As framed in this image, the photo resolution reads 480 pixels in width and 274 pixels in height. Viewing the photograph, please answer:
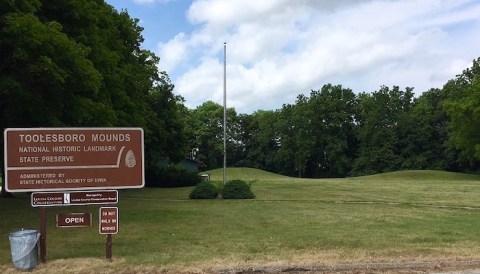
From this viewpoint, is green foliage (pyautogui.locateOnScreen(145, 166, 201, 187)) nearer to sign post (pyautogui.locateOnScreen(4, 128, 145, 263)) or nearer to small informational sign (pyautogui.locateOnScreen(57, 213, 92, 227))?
sign post (pyautogui.locateOnScreen(4, 128, 145, 263))

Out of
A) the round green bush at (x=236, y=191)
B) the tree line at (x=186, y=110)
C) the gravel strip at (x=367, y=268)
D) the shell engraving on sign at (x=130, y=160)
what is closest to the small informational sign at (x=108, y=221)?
the shell engraving on sign at (x=130, y=160)

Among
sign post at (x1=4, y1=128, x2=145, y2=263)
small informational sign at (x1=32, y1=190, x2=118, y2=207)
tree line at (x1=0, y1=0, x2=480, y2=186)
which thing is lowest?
small informational sign at (x1=32, y1=190, x2=118, y2=207)

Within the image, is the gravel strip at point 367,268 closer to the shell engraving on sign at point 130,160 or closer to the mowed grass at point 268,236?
the mowed grass at point 268,236

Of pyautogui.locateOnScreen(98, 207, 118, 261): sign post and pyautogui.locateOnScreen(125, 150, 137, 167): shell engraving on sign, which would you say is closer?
pyautogui.locateOnScreen(98, 207, 118, 261): sign post

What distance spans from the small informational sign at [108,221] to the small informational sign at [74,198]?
0.61 feet

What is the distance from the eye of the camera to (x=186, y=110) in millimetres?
98562

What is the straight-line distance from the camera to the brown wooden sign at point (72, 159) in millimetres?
9680

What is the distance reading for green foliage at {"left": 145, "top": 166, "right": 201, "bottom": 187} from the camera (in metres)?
50.4

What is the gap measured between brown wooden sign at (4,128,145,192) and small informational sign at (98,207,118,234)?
451 millimetres

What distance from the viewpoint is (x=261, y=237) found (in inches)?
505

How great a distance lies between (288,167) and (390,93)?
23.9 m

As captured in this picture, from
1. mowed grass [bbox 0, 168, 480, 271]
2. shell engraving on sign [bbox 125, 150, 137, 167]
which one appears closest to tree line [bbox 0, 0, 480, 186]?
mowed grass [bbox 0, 168, 480, 271]

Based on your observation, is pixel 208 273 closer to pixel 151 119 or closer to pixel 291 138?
pixel 151 119

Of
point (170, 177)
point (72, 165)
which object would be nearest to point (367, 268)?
point (72, 165)
